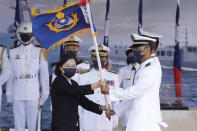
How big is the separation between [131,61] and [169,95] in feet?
7.40

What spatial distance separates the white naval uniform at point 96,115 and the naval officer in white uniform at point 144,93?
2.77ft

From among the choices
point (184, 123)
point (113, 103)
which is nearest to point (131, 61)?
point (113, 103)

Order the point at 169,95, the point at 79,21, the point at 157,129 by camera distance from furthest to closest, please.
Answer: the point at 169,95, the point at 79,21, the point at 157,129

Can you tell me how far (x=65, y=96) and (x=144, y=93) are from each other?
29.8 inches

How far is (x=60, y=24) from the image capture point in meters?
3.43

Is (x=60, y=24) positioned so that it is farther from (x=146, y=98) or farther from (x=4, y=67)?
(x=4, y=67)

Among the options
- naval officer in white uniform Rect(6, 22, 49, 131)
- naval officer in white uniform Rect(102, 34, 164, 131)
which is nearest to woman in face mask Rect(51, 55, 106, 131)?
naval officer in white uniform Rect(102, 34, 164, 131)

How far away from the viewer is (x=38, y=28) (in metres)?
3.37

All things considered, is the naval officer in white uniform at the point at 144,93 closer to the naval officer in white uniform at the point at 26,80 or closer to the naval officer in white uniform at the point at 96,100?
the naval officer in white uniform at the point at 96,100

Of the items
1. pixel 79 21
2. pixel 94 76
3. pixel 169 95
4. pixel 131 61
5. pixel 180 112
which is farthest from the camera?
pixel 169 95

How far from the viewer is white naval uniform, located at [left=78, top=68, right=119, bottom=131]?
4.09m

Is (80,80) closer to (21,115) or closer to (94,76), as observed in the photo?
(94,76)

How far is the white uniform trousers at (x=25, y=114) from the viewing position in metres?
4.27

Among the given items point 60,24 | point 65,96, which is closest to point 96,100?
point 65,96
